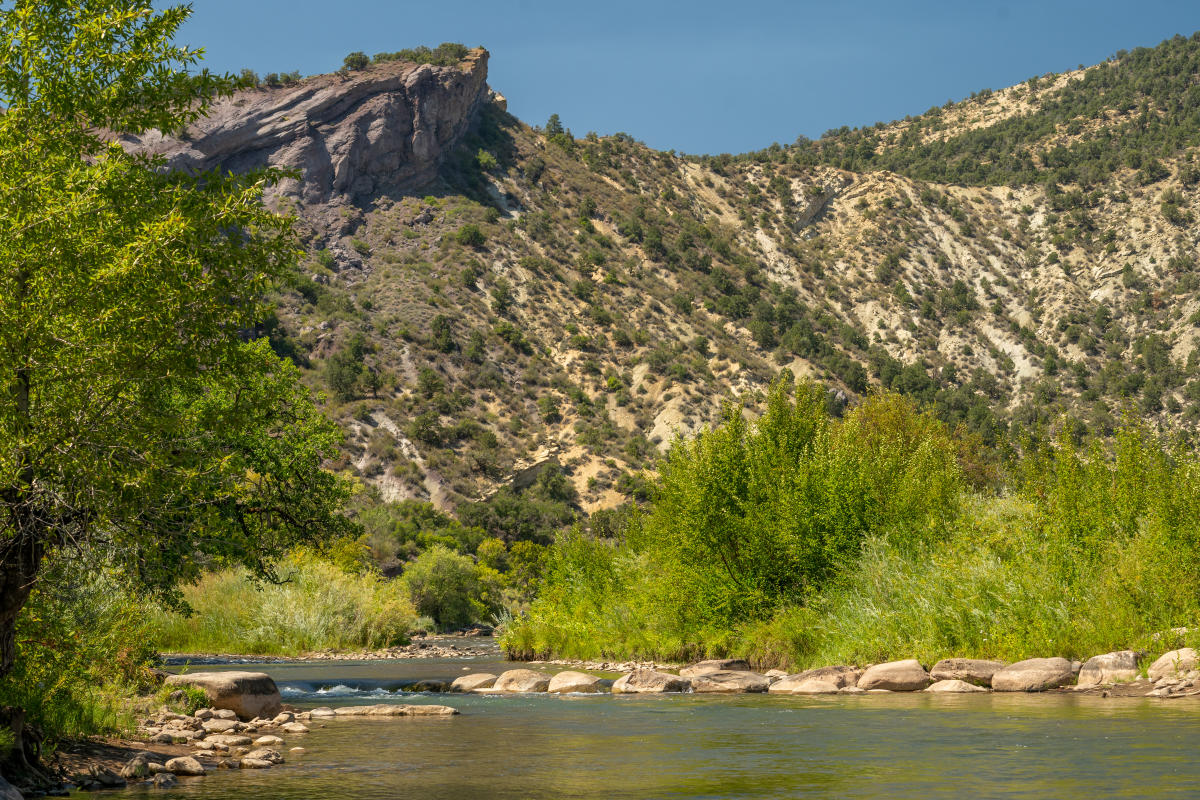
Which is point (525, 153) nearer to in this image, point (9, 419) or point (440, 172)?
point (440, 172)

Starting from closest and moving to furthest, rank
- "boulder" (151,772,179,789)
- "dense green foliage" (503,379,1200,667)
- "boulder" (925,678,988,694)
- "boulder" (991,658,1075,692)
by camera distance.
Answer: "boulder" (151,772,179,789) → "boulder" (991,658,1075,692) → "boulder" (925,678,988,694) → "dense green foliage" (503,379,1200,667)

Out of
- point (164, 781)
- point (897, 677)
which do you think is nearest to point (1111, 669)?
point (897, 677)

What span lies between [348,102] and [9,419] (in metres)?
126

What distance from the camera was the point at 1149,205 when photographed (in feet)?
426

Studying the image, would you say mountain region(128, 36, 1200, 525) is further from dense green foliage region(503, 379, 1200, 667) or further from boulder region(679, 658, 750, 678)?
boulder region(679, 658, 750, 678)

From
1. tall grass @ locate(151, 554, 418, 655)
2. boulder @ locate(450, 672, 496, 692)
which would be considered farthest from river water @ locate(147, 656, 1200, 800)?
tall grass @ locate(151, 554, 418, 655)

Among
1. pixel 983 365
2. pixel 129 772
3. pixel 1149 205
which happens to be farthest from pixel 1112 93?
pixel 129 772

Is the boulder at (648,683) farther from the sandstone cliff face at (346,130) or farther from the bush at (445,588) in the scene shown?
the sandstone cliff face at (346,130)

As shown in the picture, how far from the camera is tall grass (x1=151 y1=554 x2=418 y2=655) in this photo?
5294 centimetres

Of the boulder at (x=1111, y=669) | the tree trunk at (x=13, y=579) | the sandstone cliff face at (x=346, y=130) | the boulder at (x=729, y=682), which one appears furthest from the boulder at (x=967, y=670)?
the sandstone cliff face at (x=346, y=130)

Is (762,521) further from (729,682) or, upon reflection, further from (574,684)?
(574,684)

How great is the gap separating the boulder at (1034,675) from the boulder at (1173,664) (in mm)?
2112

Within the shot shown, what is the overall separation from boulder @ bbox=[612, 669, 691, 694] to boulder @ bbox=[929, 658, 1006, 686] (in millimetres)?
7919

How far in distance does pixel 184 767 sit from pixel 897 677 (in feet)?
65.8
